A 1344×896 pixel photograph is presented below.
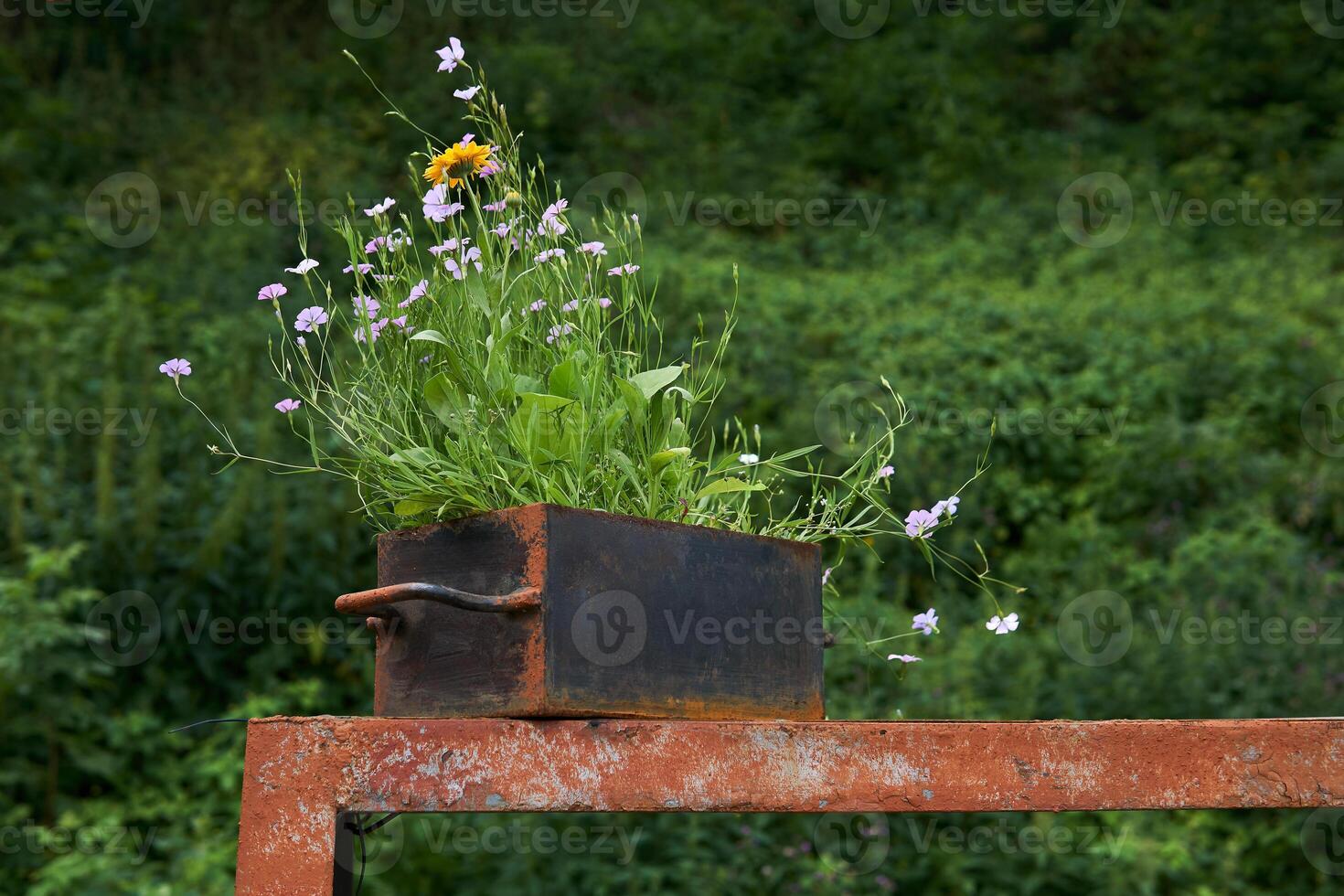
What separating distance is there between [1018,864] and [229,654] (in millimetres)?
2636

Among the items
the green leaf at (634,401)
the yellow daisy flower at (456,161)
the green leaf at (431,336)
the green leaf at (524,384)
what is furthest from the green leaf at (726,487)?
the yellow daisy flower at (456,161)

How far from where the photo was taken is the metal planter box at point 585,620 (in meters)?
1.24

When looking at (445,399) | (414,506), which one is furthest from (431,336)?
(414,506)

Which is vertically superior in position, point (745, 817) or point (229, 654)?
point (229, 654)

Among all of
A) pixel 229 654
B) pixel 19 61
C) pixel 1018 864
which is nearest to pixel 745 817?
pixel 1018 864

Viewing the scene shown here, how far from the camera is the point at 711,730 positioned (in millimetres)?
1229

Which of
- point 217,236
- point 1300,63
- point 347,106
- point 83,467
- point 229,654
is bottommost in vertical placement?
point 229,654

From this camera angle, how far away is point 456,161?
4.83ft

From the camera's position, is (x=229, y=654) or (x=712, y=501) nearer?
(x=712, y=501)

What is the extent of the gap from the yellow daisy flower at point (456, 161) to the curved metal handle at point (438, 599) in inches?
20.8

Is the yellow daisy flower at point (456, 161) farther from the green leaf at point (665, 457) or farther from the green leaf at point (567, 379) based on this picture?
the green leaf at point (665, 457)

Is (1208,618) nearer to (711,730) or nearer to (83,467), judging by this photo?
(711,730)

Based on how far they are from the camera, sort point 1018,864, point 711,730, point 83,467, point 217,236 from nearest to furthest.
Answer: point 711,730, point 1018,864, point 83,467, point 217,236

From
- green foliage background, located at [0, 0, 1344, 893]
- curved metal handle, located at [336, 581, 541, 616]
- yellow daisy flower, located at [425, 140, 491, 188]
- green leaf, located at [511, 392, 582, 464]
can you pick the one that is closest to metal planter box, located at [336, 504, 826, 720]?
curved metal handle, located at [336, 581, 541, 616]
